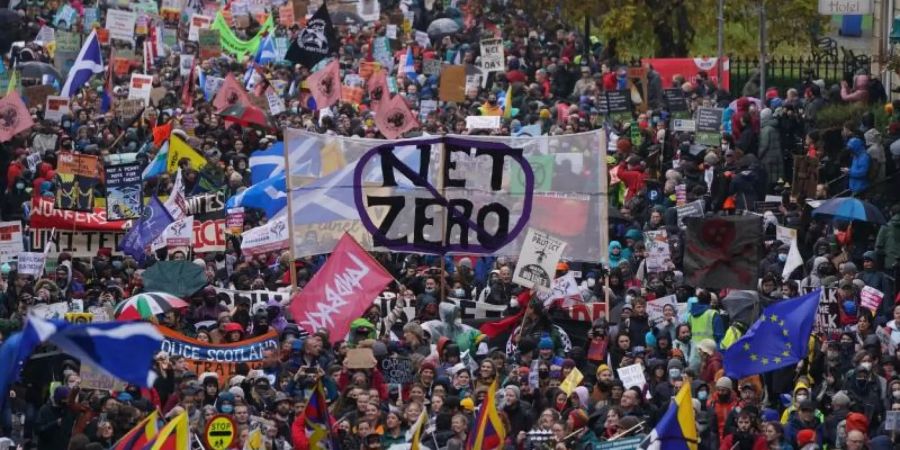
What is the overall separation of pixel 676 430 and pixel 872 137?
12.1m

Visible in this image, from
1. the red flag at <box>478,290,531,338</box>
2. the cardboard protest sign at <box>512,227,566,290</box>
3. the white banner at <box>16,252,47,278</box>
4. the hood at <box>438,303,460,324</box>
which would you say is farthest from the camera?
the white banner at <box>16,252,47,278</box>

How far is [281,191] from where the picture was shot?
101 ft

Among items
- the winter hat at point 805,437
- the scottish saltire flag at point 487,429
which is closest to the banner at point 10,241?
the scottish saltire flag at point 487,429

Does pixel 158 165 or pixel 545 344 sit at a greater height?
pixel 158 165

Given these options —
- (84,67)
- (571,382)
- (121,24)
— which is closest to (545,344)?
(571,382)

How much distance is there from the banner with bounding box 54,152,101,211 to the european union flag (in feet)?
30.5

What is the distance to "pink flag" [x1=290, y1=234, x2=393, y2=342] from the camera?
24188 millimetres

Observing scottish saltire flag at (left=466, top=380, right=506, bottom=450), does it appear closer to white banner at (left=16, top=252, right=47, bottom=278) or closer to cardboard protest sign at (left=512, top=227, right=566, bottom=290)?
cardboard protest sign at (left=512, top=227, right=566, bottom=290)

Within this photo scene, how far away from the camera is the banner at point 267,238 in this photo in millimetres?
28359

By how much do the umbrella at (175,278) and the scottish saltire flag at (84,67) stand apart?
13.4 m

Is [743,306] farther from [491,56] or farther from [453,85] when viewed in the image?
[491,56]

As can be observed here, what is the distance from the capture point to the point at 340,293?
79.7ft

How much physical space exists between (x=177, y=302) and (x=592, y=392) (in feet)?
15.8

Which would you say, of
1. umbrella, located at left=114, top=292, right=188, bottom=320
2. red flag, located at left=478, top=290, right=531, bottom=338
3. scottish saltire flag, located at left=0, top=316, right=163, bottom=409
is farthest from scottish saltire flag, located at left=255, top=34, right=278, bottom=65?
scottish saltire flag, located at left=0, top=316, right=163, bottom=409
